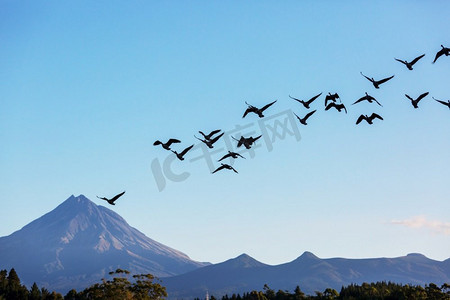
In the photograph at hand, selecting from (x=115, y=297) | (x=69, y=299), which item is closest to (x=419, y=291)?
(x=115, y=297)

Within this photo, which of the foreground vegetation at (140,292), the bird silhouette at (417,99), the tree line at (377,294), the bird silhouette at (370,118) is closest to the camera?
the bird silhouette at (417,99)

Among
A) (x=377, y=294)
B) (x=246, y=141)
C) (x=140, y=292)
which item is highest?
(x=246, y=141)

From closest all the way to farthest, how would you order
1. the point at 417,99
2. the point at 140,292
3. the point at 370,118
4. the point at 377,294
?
the point at 417,99 < the point at 370,118 < the point at 140,292 < the point at 377,294

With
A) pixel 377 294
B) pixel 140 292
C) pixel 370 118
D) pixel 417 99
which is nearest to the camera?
pixel 417 99

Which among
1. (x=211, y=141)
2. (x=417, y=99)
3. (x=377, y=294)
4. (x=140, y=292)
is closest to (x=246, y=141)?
(x=211, y=141)

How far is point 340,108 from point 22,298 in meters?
80.6

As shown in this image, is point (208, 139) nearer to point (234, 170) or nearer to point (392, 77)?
point (234, 170)

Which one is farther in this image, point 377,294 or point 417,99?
point 377,294

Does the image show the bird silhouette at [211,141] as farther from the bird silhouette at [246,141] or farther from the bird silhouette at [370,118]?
the bird silhouette at [370,118]

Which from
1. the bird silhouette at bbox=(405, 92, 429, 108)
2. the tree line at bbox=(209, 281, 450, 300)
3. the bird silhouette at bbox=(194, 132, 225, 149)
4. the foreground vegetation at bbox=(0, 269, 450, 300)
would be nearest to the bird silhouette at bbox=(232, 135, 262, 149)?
the bird silhouette at bbox=(194, 132, 225, 149)

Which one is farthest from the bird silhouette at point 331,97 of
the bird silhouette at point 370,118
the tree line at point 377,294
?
the tree line at point 377,294

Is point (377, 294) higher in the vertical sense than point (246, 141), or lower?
Answer: lower

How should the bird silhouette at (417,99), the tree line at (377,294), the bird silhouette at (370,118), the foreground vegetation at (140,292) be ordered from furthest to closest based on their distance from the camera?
the tree line at (377,294), the foreground vegetation at (140,292), the bird silhouette at (370,118), the bird silhouette at (417,99)

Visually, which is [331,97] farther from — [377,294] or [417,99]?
[377,294]
